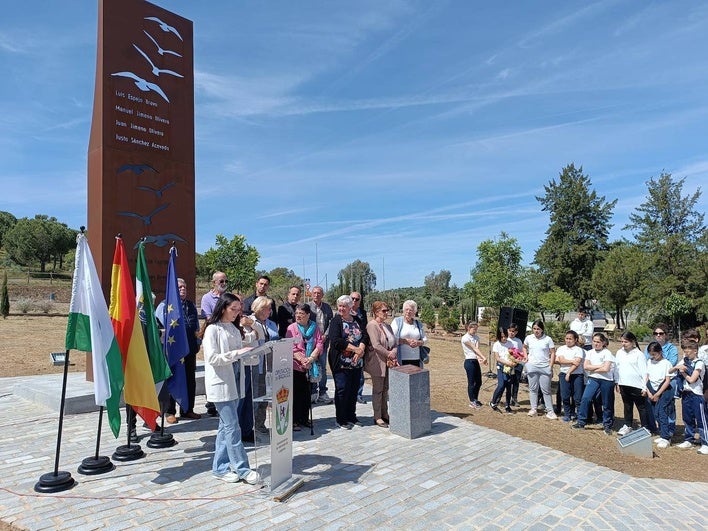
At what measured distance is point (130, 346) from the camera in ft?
16.0

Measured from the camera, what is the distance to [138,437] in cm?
587

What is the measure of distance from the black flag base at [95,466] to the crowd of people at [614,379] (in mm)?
5644

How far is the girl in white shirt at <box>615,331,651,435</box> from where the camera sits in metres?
7.29

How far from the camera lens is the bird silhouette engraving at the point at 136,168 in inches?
324

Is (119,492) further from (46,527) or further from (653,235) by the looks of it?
(653,235)

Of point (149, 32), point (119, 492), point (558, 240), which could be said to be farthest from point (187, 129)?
point (558, 240)

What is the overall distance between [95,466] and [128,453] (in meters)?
0.44

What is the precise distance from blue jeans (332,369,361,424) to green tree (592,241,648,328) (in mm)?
30980

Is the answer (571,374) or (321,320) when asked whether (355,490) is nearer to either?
(321,320)

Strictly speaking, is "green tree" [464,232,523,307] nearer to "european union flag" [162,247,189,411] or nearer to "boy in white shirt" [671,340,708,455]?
"boy in white shirt" [671,340,708,455]

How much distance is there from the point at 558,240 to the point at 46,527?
47095mm

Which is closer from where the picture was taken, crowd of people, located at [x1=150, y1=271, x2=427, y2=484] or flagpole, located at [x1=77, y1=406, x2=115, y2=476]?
crowd of people, located at [x1=150, y1=271, x2=427, y2=484]

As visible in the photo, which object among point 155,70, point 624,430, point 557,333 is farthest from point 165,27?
point 557,333

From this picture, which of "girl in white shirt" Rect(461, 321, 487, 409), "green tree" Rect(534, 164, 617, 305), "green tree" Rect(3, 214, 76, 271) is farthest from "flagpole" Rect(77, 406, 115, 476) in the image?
"green tree" Rect(3, 214, 76, 271)
